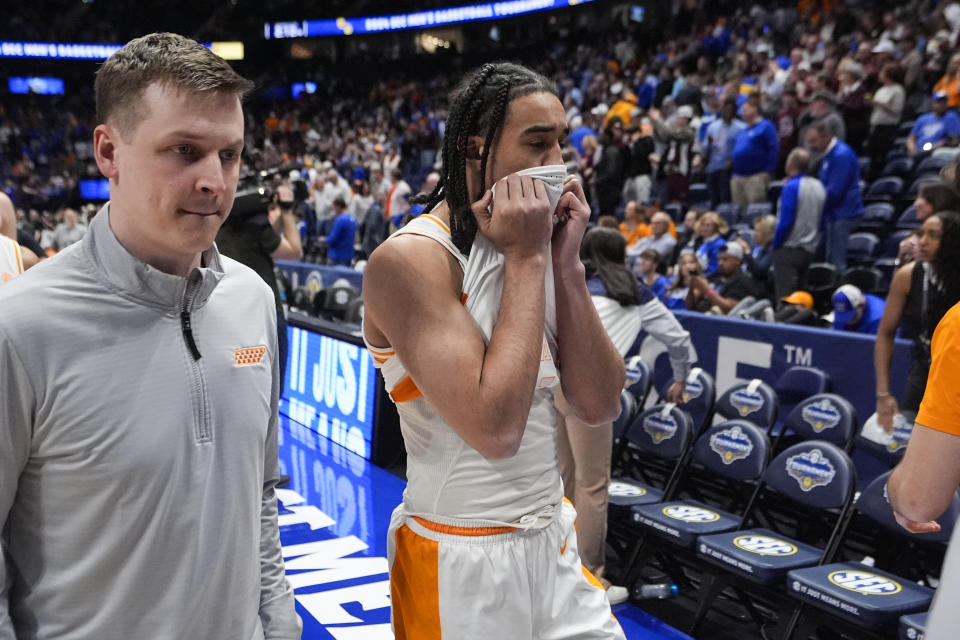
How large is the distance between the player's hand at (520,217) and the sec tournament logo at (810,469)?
2.64m

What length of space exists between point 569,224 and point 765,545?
2.39m

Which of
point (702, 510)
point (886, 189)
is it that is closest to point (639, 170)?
point (886, 189)

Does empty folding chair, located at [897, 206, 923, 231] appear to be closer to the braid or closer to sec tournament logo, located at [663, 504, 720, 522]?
sec tournament logo, located at [663, 504, 720, 522]

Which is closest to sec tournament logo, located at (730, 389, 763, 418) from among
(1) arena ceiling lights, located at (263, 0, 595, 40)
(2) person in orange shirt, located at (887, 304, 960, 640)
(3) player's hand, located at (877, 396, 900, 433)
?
(3) player's hand, located at (877, 396, 900, 433)

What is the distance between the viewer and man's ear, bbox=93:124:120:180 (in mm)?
1274

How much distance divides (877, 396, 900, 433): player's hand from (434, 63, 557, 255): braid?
125 inches

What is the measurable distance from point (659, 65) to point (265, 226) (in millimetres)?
11622

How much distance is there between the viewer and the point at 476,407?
1443 millimetres

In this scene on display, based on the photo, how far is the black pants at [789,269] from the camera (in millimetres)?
7375

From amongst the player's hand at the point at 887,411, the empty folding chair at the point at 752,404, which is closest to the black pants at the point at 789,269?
the empty folding chair at the point at 752,404

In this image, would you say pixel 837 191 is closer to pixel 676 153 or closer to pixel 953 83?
pixel 953 83

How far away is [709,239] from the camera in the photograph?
8.32m

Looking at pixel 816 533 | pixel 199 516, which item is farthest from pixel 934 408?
pixel 816 533

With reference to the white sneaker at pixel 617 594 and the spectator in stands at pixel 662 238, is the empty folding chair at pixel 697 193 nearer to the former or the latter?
the spectator in stands at pixel 662 238
